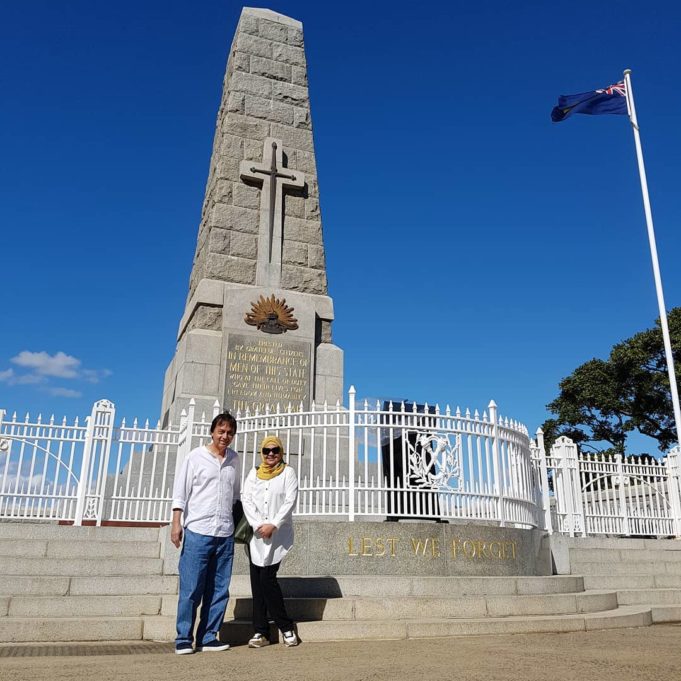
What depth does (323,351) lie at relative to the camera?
12.8 metres

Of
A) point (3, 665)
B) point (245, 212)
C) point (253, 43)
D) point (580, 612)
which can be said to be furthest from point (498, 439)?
point (253, 43)

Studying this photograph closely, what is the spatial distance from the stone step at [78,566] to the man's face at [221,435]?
2.77 meters

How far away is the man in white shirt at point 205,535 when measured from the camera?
4684 millimetres

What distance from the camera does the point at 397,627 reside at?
5.42 meters

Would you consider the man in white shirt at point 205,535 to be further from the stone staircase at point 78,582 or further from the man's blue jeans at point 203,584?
A: the stone staircase at point 78,582

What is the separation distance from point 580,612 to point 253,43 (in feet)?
43.8

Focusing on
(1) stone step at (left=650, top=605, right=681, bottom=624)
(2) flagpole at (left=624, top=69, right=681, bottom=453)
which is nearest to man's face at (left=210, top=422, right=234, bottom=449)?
(1) stone step at (left=650, top=605, right=681, bottom=624)

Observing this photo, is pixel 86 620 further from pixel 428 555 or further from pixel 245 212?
pixel 245 212

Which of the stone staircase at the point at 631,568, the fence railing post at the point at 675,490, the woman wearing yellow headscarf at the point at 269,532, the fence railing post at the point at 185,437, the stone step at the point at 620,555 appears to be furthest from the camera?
the fence railing post at the point at 675,490

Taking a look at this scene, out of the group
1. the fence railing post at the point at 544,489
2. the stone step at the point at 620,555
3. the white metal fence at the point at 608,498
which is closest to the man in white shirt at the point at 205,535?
the fence railing post at the point at 544,489

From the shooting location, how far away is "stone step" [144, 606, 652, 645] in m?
5.24

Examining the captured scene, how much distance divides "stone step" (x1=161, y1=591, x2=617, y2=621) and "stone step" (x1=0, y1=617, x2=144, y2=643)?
48 cm

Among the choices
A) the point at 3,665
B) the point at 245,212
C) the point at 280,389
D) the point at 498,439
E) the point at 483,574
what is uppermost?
Result: the point at 245,212

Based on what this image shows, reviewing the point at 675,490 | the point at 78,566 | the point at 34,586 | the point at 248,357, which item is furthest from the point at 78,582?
the point at 675,490
